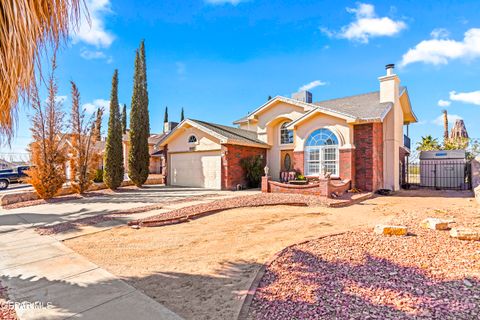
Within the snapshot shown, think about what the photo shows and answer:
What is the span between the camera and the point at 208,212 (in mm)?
8961

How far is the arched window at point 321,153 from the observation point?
14.4 metres

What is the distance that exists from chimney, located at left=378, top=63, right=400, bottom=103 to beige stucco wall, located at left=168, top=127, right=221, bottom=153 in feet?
35.6

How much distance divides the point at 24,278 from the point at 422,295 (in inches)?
237

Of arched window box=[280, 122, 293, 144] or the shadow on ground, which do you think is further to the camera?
arched window box=[280, 122, 293, 144]

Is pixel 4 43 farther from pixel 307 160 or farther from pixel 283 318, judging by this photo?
pixel 307 160

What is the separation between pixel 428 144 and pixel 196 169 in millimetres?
24066

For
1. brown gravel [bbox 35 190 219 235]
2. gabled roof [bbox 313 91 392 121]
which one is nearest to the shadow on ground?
brown gravel [bbox 35 190 219 235]

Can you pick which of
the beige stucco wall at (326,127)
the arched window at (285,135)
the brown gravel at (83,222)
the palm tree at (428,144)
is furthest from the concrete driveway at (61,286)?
the palm tree at (428,144)

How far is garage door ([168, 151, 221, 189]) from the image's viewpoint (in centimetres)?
1667

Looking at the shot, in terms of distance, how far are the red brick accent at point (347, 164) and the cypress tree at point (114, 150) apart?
14.4 m

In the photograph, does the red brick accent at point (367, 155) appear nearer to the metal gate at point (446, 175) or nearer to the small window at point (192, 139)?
the metal gate at point (446, 175)

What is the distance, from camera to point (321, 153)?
14.8 m

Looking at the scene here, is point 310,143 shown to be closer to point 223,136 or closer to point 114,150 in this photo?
point 223,136

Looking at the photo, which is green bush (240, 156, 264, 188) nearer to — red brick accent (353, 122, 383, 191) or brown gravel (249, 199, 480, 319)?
red brick accent (353, 122, 383, 191)
